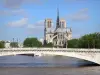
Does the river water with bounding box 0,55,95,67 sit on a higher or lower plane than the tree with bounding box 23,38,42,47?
lower

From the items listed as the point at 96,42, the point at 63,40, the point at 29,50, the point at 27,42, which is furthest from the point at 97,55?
the point at 63,40

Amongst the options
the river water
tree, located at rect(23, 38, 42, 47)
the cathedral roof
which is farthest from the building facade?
the river water

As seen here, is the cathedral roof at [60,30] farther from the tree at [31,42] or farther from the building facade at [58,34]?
the tree at [31,42]

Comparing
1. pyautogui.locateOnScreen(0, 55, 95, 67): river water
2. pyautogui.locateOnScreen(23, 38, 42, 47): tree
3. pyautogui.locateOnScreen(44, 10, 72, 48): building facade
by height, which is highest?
pyautogui.locateOnScreen(44, 10, 72, 48): building facade

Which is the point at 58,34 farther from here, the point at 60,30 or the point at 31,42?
the point at 31,42

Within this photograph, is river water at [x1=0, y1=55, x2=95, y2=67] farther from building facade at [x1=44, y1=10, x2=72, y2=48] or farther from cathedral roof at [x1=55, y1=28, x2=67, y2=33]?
cathedral roof at [x1=55, y1=28, x2=67, y2=33]

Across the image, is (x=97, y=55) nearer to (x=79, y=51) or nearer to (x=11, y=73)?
(x=79, y=51)

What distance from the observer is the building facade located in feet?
495

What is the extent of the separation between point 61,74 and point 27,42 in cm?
9272

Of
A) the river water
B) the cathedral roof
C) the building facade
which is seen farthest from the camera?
the cathedral roof

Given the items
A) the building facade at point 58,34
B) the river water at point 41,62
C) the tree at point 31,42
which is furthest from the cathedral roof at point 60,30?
the river water at point 41,62

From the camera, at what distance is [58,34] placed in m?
156

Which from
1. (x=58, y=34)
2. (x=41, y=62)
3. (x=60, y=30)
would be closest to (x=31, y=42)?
(x=58, y=34)

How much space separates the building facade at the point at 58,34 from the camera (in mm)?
150950
